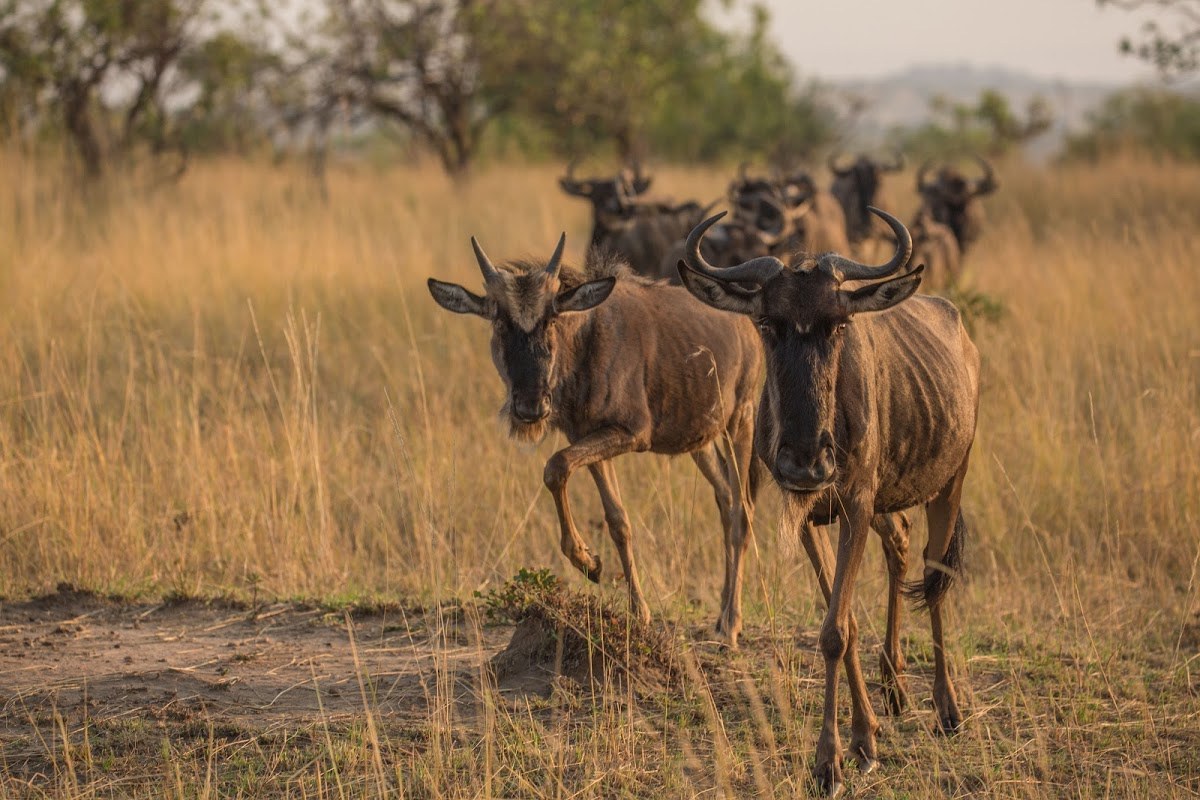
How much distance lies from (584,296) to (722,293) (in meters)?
1.50

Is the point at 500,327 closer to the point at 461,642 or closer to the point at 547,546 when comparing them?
the point at 461,642

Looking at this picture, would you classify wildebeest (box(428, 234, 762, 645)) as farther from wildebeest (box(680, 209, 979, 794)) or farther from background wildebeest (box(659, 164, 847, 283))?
background wildebeest (box(659, 164, 847, 283))

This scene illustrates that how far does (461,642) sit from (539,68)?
20018mm

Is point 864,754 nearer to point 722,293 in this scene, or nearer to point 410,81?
point 722,293

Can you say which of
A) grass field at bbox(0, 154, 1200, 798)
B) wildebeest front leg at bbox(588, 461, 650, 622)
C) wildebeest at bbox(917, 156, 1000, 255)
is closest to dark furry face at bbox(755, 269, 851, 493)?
grass field at bbox(0, 154, 1200, 798)

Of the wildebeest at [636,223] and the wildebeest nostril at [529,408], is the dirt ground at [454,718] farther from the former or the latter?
the wildebeest at [636,223]

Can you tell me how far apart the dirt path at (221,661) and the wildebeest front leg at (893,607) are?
1.55m

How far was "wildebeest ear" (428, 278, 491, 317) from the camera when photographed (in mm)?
6129

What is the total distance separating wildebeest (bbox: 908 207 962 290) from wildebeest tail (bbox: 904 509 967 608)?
7.69 m

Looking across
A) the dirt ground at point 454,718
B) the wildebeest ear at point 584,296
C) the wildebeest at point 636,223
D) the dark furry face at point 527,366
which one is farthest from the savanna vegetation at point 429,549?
the wildebeest at point 636,223

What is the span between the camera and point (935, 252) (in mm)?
14266

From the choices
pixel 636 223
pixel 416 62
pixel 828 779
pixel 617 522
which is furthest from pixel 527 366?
pixel 416 62

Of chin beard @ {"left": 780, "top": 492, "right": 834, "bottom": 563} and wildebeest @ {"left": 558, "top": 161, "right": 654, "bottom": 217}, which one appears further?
wildebeest @ {"left": 558, "top": 161, "right": 654, "bottom": 217}

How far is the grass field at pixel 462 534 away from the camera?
15.5ft
